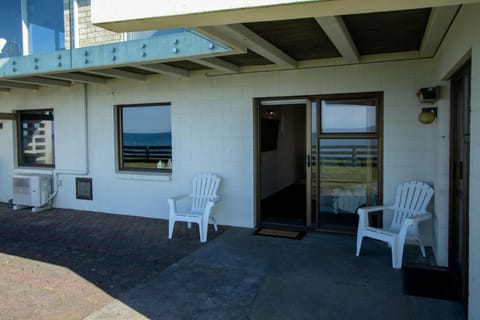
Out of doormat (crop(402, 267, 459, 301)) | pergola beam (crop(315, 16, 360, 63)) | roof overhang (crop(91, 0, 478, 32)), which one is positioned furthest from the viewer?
doormat (crop(402, 267, 459, 301))

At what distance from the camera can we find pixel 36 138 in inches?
298

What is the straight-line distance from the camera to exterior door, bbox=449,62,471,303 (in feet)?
10.0

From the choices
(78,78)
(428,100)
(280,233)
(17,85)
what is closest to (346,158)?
(428,100)

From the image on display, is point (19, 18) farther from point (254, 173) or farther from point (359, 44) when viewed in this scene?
point (359, 44)

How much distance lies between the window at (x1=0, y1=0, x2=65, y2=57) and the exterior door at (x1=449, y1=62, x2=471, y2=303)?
547 centimetres

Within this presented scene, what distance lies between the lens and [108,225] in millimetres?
5934

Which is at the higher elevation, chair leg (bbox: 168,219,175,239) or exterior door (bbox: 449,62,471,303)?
exterior door (bbox: 449,62,471,303)

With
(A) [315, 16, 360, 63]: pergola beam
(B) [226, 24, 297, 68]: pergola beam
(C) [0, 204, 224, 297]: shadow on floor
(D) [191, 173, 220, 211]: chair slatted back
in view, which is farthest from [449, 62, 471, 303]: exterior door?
(D) [191, 173, 220, 211]: chair slatted back

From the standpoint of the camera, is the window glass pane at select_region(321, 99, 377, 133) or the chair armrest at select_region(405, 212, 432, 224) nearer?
the chair armrest at select_region(405, 212, 432, 224)

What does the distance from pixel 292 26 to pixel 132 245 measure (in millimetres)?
3297

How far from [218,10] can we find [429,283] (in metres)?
3.15

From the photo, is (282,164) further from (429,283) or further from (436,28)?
(436,28)

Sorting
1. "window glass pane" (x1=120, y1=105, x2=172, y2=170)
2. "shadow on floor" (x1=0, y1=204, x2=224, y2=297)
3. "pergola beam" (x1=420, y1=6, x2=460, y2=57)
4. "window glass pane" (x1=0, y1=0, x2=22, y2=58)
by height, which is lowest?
"shadow on floor" (x1=0, y1=204, x2=224, y2=297)

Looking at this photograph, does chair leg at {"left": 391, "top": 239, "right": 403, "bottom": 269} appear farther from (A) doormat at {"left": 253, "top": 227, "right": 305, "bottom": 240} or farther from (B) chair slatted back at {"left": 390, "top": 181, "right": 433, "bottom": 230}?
(A) doormat at {"left": 253, "top": 227, "right": 305, "bottom": 240}
